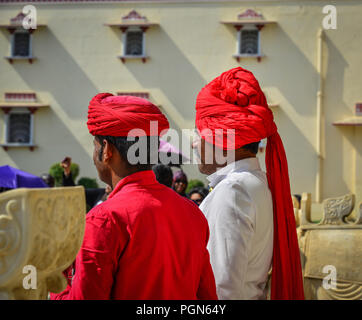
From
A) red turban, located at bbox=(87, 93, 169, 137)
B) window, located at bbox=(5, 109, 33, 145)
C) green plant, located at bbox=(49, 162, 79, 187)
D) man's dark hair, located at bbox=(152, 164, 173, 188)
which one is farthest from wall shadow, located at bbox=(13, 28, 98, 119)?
red turban, located at bbox=(87, 93, 169, 137)

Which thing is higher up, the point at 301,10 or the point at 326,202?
the point at 301,10

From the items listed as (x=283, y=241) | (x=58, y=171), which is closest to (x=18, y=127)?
(x=58, y=171)

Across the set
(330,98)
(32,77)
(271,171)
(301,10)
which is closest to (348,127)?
(330,98)

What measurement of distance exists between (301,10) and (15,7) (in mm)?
7161

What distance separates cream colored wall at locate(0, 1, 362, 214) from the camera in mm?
12938

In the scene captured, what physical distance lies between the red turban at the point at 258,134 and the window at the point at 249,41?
11.4 meters

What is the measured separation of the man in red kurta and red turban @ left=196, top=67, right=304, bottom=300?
430mm

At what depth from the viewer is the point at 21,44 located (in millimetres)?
13898

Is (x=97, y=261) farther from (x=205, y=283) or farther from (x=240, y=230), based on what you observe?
(x=240, y=230)

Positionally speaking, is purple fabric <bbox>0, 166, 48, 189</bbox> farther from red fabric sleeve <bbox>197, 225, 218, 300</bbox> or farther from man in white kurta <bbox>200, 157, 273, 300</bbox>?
red fabric sleeve <bbox>197, 225, 218, 300</bbox>

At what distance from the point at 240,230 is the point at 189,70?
11.6 m

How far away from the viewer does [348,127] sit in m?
13.0

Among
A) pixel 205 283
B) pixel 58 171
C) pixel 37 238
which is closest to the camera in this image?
pixel 37 238

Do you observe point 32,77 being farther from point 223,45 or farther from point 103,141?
point 103,141
